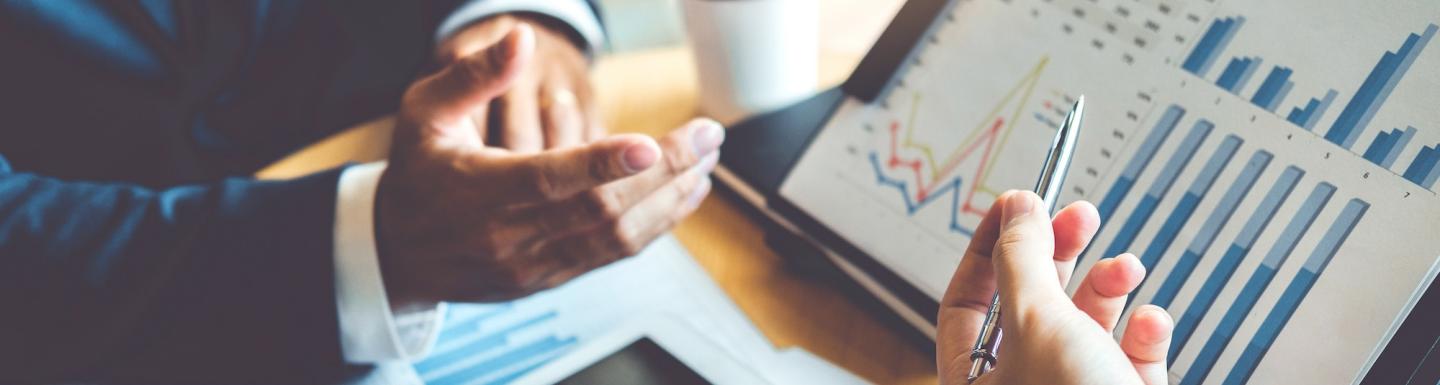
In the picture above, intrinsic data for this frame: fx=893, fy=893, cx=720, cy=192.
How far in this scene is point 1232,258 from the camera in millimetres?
377

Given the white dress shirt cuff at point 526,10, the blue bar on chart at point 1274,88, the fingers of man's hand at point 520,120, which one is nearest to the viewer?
the blue bar on chart at point 1274,88

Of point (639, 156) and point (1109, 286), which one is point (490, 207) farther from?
point (1109, 286)

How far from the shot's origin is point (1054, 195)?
352 millimetres

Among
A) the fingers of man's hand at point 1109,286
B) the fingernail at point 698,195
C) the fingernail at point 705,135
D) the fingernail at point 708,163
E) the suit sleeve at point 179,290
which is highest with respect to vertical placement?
the fingers of man's hand at point 1109,286

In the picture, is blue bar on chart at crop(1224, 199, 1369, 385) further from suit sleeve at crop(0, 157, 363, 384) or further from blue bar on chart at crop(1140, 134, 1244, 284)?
suit sleeve at crop(0, 157, 363, 384)


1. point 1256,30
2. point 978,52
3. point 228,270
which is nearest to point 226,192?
point 228,270

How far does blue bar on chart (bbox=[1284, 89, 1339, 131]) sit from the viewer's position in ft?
1.19

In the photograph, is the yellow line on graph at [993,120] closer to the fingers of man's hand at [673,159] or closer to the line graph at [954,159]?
the line graph at [954,159]

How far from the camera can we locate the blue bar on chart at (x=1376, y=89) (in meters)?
0.35

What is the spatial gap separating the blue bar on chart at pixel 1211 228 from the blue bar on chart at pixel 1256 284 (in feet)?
0.07

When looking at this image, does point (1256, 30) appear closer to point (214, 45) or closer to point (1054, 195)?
point (1054, 195)

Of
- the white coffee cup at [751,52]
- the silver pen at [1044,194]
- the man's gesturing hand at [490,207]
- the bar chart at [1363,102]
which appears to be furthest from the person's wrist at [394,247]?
the bar chart at [1363,102]

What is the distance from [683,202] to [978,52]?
19 cm

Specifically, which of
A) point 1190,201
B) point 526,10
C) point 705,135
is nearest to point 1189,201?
point 1190,201
